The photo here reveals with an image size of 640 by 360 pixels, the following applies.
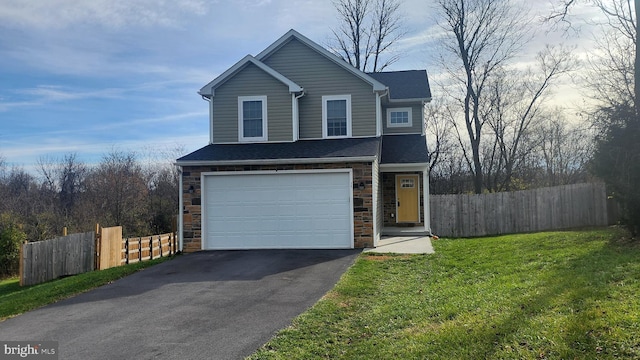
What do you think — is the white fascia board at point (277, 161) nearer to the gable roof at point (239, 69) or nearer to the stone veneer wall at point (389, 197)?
the gable roof at point (239, 69)

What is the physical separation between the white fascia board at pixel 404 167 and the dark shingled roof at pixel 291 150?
6.14 ft

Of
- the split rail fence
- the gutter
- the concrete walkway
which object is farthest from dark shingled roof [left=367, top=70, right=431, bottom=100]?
the split rail fence

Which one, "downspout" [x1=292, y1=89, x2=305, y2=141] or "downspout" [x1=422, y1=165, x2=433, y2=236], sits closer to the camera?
"downspout" [x1=292, y1=89, x2=305, y2=141]

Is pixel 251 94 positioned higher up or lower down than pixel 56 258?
higher up

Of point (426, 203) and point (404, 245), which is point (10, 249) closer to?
point (404, 245)

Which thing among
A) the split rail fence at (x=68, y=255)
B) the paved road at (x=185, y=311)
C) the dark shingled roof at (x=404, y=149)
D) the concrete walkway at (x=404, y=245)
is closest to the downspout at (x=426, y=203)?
the concrete walkway at (x=404, y=245)

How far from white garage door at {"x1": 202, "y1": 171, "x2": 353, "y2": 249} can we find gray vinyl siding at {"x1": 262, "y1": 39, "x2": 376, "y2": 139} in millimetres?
2720

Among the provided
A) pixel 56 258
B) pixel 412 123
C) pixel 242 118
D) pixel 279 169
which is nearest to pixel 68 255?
pixel 56 258

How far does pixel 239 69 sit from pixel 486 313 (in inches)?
465

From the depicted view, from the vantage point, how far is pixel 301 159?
42.4ft

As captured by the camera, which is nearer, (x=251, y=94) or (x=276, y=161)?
(x=276, y=161)

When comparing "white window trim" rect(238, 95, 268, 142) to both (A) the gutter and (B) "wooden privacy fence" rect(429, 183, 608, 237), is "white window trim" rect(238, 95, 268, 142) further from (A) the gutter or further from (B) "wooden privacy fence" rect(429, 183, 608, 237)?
(B) "wooden privacy fence" rect(429, 183, 608, 237)

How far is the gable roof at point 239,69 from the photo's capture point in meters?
14.7

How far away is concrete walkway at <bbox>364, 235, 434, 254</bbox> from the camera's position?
1250 cm
